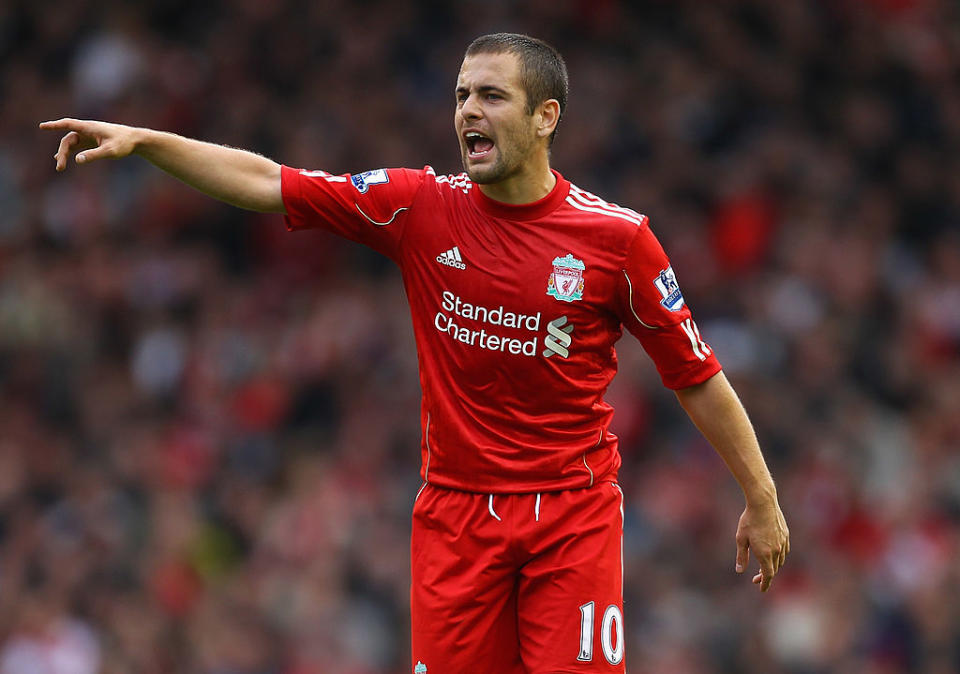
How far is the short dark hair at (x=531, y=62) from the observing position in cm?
512

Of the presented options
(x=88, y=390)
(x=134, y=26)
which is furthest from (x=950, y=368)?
(x=134, y=26)

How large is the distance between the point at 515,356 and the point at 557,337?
15 centimetres

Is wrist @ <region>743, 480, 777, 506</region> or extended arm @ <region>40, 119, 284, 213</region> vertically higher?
extended arm @ <region>40, 119, 284, 213</region>

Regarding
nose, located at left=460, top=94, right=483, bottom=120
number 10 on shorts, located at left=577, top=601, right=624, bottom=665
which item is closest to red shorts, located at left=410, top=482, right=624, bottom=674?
number 10 on shorts, located at left=577, top=601, right=624, bottom=665

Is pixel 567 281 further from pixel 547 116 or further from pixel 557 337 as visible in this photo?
pixel 547 116

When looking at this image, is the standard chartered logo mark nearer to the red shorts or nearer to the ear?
the red shorts

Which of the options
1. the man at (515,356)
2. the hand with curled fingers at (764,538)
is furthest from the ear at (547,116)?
the hand with curled fingers at (764,538)

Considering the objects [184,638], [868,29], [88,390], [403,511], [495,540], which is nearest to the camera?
[495,540]

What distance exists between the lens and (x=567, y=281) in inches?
200

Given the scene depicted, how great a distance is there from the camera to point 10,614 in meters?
10.2

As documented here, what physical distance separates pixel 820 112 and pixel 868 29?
940 millimetres

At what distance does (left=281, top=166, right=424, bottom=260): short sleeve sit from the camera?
5211mm

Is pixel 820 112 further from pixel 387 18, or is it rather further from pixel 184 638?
pixel 184 638

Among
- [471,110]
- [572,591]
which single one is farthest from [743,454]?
[471,110]
